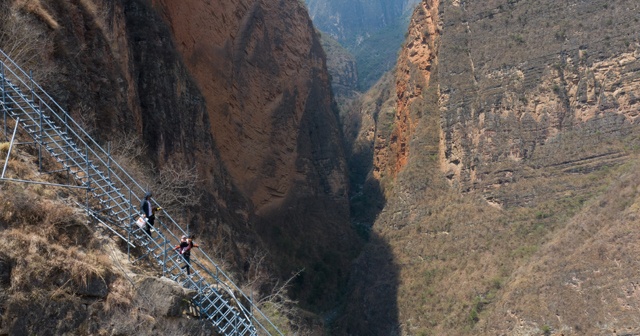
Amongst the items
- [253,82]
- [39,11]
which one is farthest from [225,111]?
[39,11]

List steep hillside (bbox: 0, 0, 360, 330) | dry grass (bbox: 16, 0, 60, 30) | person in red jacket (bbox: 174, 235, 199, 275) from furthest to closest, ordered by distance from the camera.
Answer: steep hillside (bbox: 0, 0, 360, 330) < dry grass (bbox: 16, 0, 60, 30) < person in red jacket (bbox: 174, 235, 199, 275)

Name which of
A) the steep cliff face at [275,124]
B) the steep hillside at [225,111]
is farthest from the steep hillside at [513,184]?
the steep hillside at [225,111]

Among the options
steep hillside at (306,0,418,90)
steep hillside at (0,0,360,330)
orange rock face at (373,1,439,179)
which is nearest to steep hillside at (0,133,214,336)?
steep hillside at (0,0,360,330)

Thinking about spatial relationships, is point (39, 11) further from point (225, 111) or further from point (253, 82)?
point (253, 82)

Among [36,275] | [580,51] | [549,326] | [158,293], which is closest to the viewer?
[36,275]

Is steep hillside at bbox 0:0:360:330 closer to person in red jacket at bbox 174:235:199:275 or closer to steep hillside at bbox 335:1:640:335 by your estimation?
steep hillside at bbox 335:1:640:335

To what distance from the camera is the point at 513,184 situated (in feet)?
105

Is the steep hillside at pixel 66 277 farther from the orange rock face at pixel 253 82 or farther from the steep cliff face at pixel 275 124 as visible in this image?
the steep cliff face at pixel 275 124

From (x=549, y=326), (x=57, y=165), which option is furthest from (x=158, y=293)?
(x=549, y=326)

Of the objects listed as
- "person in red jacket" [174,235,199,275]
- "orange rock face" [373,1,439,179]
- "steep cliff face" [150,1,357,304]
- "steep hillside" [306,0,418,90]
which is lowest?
"person in red jacket" [174,235,199,275]

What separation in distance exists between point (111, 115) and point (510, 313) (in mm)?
20028

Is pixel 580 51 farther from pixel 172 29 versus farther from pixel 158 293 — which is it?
pixel 158 293

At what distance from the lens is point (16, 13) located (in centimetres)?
1370

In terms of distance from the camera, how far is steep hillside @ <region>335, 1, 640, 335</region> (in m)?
23.0
